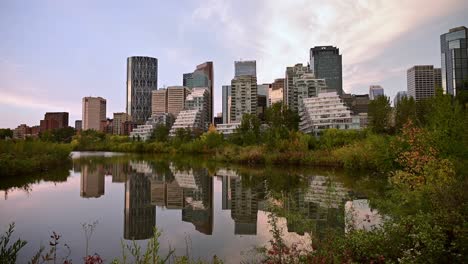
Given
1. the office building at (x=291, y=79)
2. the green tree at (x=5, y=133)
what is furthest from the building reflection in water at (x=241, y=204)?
the office building at (x=291, y=79)

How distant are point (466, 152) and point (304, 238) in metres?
9.75

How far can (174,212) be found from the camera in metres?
14.7

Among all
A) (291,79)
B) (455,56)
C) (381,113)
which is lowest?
(381,113)

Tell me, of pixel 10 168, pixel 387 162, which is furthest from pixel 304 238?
pixel 10 168

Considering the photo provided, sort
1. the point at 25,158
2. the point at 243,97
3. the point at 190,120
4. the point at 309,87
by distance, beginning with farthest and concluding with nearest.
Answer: the point at 243,97
the point at 190,120
the point at 309,87
the point at 25,158

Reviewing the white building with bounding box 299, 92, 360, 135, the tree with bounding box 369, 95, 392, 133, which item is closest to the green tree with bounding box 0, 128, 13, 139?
the tree with bounding box 369, 95, 392, 133

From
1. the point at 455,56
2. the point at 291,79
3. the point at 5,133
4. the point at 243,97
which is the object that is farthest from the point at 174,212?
the point at 291,79

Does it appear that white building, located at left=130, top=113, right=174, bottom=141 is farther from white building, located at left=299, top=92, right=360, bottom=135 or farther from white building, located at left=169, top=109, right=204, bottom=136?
white building, located at left=299, top=92, right=360, bottom=135

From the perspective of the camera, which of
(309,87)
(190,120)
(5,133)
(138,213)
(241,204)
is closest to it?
(138,213)

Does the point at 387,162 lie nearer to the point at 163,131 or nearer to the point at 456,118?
the point at 456,118

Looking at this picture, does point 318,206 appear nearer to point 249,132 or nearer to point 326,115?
point 249,132

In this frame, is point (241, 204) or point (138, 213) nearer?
point (138, 213)

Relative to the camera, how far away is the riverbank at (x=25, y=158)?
25.3 metres

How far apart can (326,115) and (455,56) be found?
67670 millimetres
